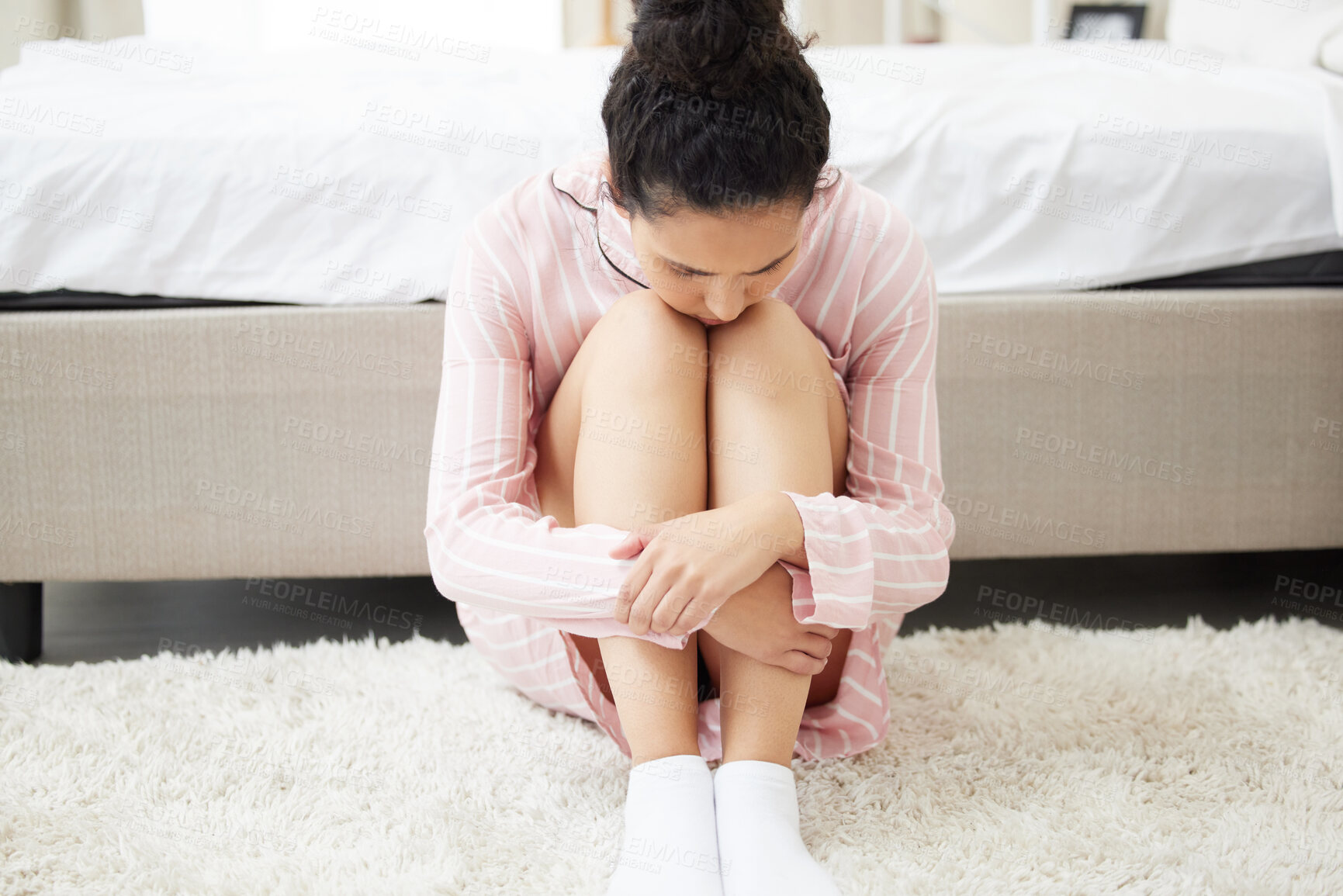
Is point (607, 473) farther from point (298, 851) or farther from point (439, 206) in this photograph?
point (439, 206)

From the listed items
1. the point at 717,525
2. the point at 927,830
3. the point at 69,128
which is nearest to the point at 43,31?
the point at 69,128

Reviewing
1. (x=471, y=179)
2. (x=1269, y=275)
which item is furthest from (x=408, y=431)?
(x=1269, y=275)

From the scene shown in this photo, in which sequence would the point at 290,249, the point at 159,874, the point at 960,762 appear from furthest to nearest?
the point at 290,249 → the point at 960,762 → the point at 159,874

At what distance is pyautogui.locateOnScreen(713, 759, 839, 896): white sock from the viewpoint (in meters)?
0.61

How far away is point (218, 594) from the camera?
1.34 meters

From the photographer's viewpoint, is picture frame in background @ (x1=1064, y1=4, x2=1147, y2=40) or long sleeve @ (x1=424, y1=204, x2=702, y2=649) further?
picture frame in background @ (x1=1064, y1=4, x2=1147, y2=40)

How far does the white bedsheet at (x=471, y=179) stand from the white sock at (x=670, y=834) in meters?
0.60

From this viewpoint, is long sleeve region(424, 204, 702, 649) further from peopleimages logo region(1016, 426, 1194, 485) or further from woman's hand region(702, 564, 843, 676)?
peopleimages logo region(1016, 426, 1194, 485)

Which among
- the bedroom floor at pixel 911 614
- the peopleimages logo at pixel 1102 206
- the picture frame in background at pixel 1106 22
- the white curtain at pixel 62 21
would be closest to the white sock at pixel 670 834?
the bedroom floor at pixel 911 614

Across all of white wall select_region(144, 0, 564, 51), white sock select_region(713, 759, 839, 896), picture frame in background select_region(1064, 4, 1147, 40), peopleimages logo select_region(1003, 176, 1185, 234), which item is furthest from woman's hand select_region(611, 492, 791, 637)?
picture frame in background select_region(1064, 4, 1147, 40)

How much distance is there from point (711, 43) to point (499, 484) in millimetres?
346

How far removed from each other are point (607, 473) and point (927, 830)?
34 cm

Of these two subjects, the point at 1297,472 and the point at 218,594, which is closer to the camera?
the point at 1297,472

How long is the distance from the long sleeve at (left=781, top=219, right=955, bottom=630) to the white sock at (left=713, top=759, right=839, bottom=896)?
13cm
